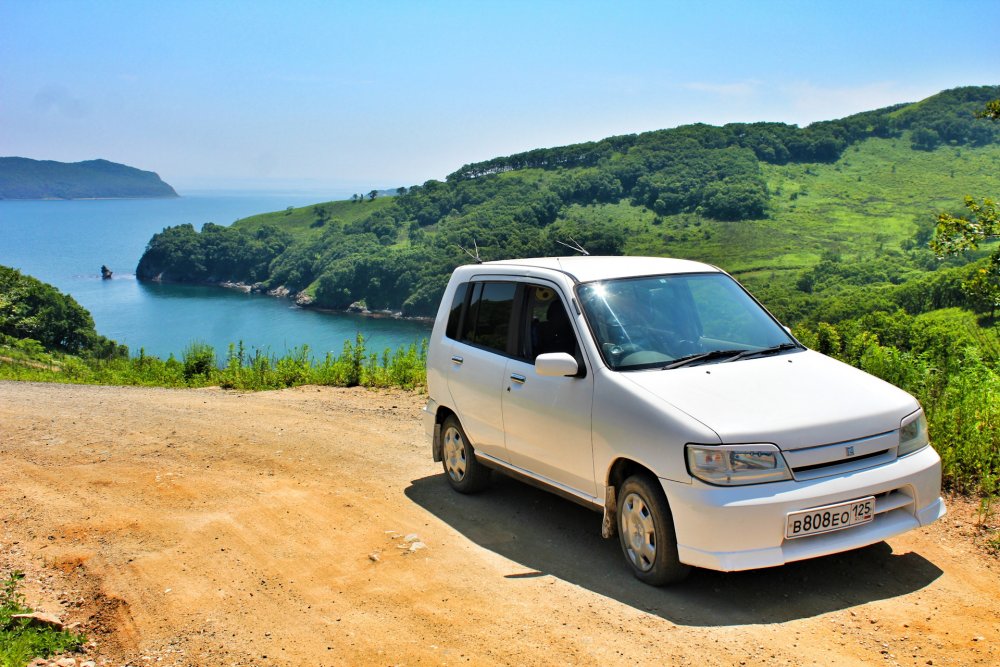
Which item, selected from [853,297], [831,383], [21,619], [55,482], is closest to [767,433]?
[831,383]

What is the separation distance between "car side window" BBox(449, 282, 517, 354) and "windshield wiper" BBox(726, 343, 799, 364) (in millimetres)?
1742

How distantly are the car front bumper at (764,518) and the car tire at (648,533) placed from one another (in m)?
0.11

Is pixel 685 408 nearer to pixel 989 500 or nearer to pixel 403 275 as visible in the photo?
pixel 989 500

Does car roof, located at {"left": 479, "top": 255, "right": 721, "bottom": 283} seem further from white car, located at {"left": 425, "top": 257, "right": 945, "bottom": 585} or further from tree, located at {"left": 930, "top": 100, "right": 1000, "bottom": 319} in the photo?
tree, located at {"left": 930, "top": 100, "right": 1000, "bottom": 319}

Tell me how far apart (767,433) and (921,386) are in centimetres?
450

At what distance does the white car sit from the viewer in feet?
14.1

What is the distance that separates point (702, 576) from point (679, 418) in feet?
3.56

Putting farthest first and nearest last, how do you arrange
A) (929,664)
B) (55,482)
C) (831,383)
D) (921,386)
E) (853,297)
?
(853,297) < (921,386) < (55,482) < (831,383) < (929,664)

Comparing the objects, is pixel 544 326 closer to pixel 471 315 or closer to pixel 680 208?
pixel 471 315

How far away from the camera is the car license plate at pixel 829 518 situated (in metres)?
4.27

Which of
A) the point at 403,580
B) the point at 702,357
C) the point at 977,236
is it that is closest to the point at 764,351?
the point at 702,357

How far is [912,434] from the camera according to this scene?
4.79 meters

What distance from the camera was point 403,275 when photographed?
133 meters

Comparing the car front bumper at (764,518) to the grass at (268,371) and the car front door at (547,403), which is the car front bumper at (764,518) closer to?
the car front door at (547,403)
